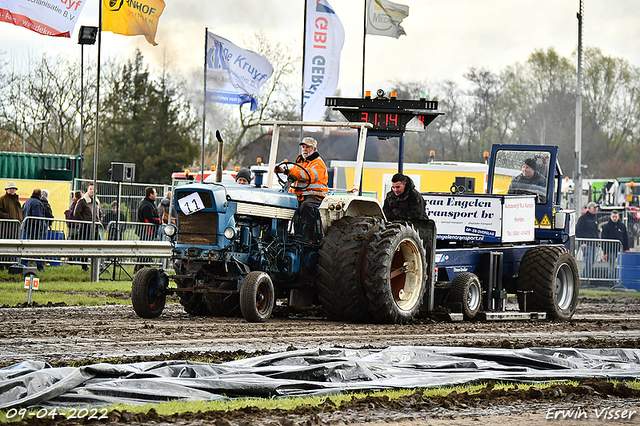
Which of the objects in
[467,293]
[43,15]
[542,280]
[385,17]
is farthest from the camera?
[385,17]

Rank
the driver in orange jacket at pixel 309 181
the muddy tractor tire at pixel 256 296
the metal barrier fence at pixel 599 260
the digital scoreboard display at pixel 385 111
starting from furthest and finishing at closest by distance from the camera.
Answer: the metal barrier fence at pixel 599 260 → the digital scoreboard display at pixel 385 111 → the driver in orange jacket at pixel 309 181 → the muddy tractor tire at pixel 256 296

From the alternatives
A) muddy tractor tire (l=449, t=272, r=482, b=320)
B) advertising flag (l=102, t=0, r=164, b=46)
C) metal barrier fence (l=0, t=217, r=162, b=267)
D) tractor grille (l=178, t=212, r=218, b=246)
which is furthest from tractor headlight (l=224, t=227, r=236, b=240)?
advertising flag (l=102, t=0, r=164, b=46)

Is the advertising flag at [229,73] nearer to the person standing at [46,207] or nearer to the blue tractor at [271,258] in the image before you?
the person standing at [46,207]

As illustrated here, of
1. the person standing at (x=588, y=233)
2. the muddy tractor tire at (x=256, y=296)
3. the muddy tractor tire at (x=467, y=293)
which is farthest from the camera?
the person standing at (x=588, y=233)

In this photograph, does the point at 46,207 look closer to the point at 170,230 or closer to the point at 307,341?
the point at 170,230

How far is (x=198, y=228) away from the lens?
1059 centimetres

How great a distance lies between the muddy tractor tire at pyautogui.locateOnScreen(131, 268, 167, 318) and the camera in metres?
10.5

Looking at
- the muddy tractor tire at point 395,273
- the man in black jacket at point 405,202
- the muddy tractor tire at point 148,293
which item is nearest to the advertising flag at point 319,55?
the man in black jacket at point 405,202

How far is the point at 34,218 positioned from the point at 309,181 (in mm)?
8752

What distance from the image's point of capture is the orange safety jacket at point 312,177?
11242mm

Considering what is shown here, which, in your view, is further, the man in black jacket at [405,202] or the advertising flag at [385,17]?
the advertising flag at [385,17]

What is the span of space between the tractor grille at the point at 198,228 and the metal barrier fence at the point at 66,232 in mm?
5671

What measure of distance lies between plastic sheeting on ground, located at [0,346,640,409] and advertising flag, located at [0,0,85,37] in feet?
39.2

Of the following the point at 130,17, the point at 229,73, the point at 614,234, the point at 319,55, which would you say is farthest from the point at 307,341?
the point at 614,234
